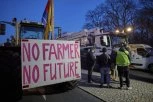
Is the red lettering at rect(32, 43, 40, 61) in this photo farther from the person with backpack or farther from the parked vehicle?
the parked vehicle

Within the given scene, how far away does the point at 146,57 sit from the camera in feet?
64.6

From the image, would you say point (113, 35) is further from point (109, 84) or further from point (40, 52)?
point (40, 52)

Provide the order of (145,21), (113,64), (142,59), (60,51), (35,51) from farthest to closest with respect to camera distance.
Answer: (145,21)
(142,59)
(113,64)
(60,51)
(35,51)

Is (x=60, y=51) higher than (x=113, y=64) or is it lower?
higher

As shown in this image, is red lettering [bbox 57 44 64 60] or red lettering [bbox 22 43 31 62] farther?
red lettering [bbox 57 44 64 60]

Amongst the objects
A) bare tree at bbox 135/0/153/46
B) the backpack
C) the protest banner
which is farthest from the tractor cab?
bare tree at bbox 135/0/153/46

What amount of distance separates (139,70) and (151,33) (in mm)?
32226

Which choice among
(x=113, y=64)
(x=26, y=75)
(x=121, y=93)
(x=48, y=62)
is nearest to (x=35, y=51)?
(x=48, y=62)

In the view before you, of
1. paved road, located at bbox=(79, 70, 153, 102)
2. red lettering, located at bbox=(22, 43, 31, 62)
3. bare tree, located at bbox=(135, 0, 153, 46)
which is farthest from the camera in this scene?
bare tree, located at bbox=(135, 0, 153, 46)

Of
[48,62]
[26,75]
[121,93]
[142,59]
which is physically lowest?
[121,93]

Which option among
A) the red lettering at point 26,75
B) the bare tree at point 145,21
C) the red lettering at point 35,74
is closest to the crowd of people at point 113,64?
the red lettering at point 35,74

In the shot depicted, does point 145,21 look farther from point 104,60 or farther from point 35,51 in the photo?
point 35,51

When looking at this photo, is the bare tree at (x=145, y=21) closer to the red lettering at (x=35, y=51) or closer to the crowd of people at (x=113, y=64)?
the crowd of people at (x=113, y=64)

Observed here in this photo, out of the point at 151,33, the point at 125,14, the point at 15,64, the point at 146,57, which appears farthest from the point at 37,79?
the point at 125,14
